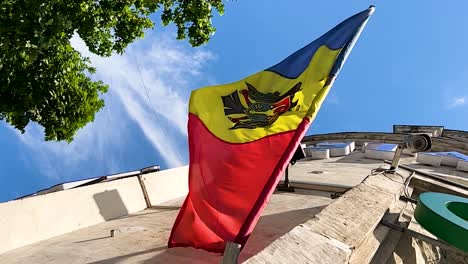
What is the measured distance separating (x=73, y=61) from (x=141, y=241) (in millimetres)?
9043

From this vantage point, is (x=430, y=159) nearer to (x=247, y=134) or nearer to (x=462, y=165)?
(x=462, y=165)

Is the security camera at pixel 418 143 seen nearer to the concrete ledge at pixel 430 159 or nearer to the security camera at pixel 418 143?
the security camera at pixel 418 143

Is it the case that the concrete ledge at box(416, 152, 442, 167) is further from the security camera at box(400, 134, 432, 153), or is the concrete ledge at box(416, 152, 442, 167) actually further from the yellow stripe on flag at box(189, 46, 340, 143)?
the yellow stripe on flag at box(189, 46, 340, 143)

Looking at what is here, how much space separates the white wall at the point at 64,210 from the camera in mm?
6801

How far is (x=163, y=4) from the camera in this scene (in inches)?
529

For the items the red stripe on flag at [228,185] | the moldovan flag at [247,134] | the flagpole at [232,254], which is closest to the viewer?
the flagpole at [232,254]

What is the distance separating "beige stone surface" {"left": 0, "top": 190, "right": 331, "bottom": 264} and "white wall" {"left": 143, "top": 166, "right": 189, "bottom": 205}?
1685mm

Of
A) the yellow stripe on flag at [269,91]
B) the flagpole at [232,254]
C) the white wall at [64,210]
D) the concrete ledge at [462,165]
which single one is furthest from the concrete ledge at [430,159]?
the flagpole at [232,254]

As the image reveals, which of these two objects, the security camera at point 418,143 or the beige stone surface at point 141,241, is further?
the security camera at point 418,143

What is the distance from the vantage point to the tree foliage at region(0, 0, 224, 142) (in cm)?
1123

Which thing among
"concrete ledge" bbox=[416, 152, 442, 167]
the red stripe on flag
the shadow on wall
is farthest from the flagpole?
"concrete ledge" bbox=[416, 152, 442, 167]

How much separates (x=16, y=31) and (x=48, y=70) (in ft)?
11.4

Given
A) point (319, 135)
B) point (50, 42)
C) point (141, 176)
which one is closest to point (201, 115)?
point (141, 176)

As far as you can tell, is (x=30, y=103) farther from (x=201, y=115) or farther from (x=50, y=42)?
(x=201, y=115)
